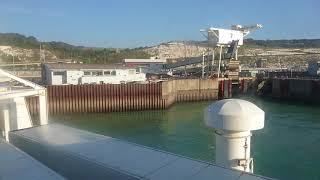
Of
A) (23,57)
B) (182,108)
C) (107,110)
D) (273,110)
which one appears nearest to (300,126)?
(273,110)

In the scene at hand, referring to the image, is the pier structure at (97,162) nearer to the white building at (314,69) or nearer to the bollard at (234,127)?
the bollard at (234,127)

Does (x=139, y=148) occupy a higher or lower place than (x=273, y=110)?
higher

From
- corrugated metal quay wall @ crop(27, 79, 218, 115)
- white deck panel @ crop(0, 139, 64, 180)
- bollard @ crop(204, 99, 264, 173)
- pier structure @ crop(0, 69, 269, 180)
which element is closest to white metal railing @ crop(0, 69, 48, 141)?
pier structure @ crop(0, 69, 269, 180)

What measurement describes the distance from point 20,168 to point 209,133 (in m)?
24.7

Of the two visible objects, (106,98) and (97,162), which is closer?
(97,162)

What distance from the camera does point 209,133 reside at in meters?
31.5

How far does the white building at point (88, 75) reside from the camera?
50531 millimetres

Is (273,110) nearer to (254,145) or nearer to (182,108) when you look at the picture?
(182,108)

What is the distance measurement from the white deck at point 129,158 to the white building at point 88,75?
39091 millimetres

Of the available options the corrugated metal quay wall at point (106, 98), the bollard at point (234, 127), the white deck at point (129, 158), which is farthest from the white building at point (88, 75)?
the bollard at point (234, 127)

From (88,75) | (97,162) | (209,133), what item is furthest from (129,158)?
(88,75)

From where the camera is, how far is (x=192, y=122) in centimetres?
3850

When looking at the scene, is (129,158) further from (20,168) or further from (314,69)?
(314,69)

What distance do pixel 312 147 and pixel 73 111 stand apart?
27.4 m
